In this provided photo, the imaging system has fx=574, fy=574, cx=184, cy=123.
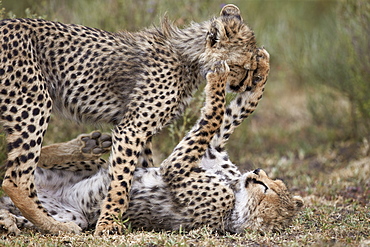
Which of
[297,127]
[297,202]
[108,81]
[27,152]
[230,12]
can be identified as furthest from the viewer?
[297,127]

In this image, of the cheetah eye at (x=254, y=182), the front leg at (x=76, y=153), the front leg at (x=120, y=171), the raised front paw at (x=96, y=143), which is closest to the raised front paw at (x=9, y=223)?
the front leg at (x=120, y=171)

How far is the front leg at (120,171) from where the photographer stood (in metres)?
3.78

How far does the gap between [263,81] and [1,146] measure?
2.18 metres

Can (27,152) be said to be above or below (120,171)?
below

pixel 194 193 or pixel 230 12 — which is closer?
pixel 194 193

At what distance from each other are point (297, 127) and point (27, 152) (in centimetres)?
458

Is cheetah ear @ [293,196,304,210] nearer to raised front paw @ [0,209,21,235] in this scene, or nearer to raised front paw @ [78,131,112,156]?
raised front paw @ [78,131,112,156]

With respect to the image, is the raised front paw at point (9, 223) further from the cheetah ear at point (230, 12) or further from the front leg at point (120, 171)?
the cheetah ear at point (230, 12)

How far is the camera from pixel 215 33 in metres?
4.23

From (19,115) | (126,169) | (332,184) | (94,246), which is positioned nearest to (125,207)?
(126,169)

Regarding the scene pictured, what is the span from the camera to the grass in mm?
3725

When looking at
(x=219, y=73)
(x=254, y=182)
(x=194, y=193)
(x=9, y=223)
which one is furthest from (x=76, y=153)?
(x=254, y=182)

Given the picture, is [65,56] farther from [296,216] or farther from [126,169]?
[296,216]

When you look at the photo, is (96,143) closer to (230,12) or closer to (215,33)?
(215,33)
